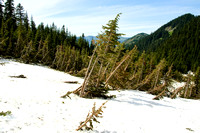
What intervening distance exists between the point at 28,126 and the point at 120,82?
51.0ft

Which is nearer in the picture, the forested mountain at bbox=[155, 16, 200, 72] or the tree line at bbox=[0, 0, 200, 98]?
the tree line at bbox=[0, 0, 200, 98]

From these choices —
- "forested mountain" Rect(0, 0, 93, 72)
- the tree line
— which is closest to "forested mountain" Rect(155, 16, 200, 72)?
the tree line

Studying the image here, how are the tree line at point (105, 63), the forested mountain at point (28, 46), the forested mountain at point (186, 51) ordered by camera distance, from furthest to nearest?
the forested mountain at point (186, 51) → the forested mountain at point (28, 46) → the tree line at point (105, 63)

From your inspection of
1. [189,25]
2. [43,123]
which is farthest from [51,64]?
[189,25]

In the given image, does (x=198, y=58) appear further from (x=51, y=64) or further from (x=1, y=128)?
(x=1, y=128)

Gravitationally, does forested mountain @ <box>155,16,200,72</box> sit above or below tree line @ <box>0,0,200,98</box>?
above

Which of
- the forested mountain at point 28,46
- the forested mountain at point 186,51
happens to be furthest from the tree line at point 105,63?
the forested mountain at point 186,51

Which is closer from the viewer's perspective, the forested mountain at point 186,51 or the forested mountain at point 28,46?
the forested mountain at point 28,46

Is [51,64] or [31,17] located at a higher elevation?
[31,17]

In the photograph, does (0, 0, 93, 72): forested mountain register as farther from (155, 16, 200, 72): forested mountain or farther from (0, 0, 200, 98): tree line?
(155, 16, 200, 72): forested mountain

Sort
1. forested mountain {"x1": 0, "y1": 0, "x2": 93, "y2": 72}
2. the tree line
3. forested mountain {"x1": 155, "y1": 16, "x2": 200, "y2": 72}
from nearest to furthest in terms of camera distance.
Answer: the tree line < forested mountain {"x1": 0, "y1": 0, "x2": 93, "y2": 72} < forested mountain {"x1": 155, "y1": 16, "x2": 200, "y2": 72}

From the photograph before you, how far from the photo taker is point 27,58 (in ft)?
130

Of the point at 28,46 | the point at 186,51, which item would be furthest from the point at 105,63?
the point at 186,51

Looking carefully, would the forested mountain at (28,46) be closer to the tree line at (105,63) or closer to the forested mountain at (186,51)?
the tree line at (105,63)
